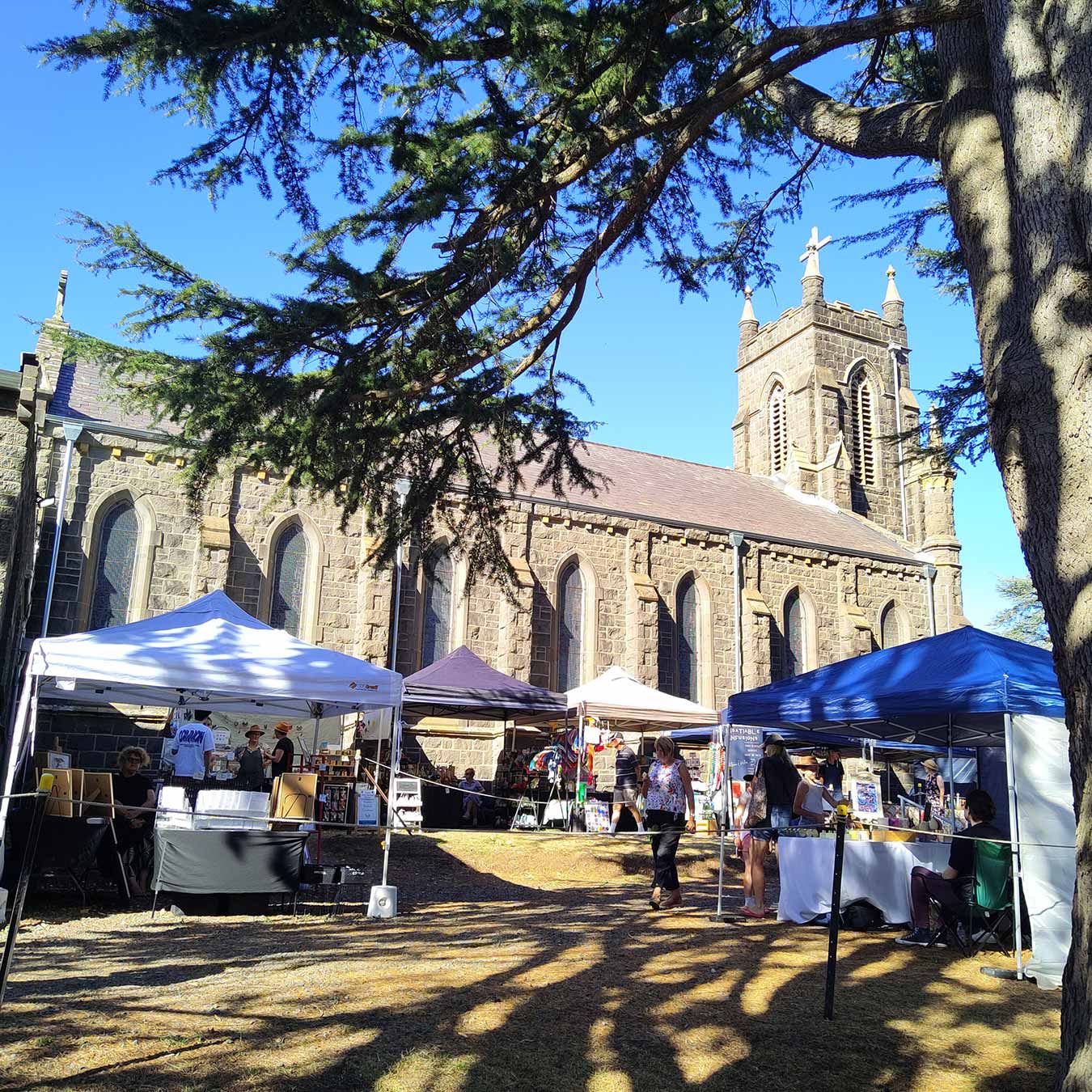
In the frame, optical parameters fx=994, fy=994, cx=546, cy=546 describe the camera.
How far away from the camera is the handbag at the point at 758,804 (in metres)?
10.1

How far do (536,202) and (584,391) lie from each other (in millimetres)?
1804

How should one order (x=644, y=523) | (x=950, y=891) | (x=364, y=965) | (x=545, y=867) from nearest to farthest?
(x=364, y=965)
(x=950, y=891)
(x=545, y=867)
(x=644, y=523)

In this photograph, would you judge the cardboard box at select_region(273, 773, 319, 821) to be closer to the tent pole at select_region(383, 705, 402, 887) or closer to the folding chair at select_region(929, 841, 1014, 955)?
the tent pole at select_region(383, 705, 402, 887)

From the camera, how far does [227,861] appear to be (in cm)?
927

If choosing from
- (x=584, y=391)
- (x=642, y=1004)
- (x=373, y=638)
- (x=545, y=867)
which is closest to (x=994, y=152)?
(x=584, y=391)

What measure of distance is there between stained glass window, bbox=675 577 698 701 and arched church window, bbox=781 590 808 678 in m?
3.24

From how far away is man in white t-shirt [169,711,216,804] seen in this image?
38.2 ft

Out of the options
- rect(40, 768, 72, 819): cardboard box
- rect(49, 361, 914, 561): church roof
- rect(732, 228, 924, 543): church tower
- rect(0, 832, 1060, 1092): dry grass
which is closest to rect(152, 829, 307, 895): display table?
rect(0, 832, 1060, 1092): dry grass

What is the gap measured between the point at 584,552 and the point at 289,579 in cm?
791

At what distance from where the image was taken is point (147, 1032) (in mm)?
5156

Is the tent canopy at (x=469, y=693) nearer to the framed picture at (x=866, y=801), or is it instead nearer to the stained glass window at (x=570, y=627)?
the framed picture at (x=866, y=801)

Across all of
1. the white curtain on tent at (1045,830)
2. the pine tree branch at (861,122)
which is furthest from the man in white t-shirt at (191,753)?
the pine tree branch at (861,122)

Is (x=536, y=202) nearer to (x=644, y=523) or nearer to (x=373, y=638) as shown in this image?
(x=373, y=638)

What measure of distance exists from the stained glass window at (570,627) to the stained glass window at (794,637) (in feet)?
23.3
